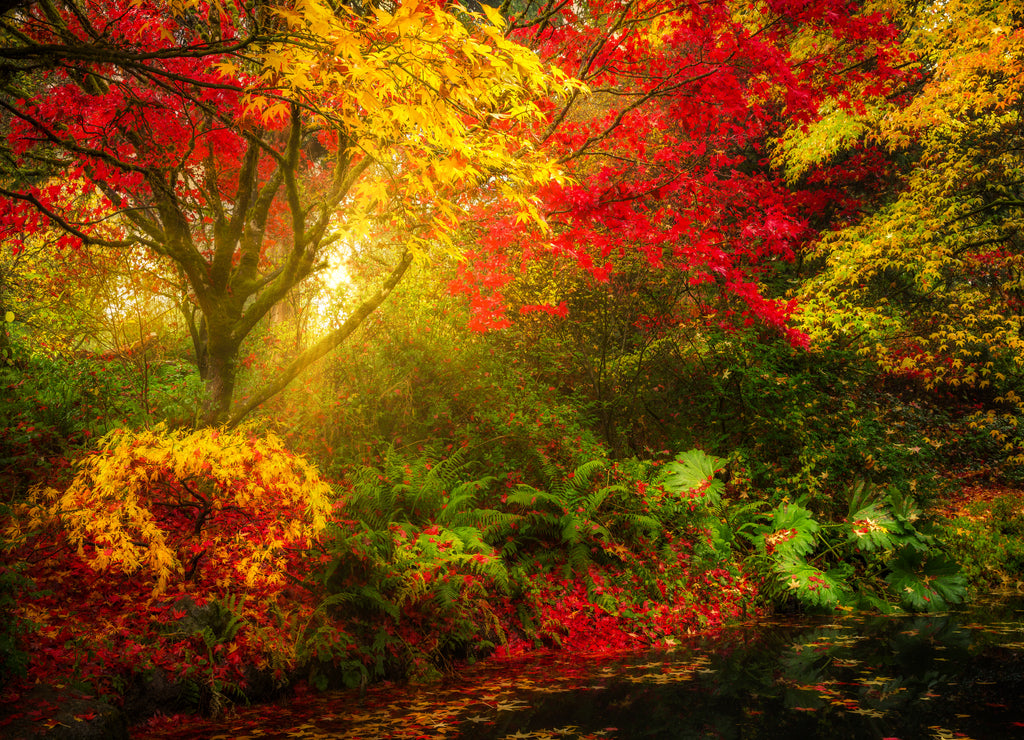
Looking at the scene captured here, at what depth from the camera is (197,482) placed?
5.27 m

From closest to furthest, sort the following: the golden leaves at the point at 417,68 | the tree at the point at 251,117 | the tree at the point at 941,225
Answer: the golden leaves at the point at 417,68
the tree at the point at 251,117
the tree at the point at 941,225

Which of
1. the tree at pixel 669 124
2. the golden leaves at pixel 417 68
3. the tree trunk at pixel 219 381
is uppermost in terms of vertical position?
the tree at pixel 669 124

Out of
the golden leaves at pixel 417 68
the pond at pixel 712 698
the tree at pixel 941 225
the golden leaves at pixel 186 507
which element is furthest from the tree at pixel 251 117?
the tree at pixel 941 225

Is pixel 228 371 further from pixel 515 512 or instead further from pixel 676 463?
pixel 676 463

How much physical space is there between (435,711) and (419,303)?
6.29m

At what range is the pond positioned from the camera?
3680 mm

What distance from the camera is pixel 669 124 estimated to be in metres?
12.0

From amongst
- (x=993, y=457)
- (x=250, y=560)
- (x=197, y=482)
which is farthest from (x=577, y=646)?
(x=993, y=457)

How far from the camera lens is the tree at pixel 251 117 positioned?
326 centimetres

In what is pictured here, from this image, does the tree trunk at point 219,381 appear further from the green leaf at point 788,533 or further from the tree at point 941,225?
the tree at point 941,225

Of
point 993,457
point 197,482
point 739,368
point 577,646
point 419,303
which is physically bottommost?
point 577,646

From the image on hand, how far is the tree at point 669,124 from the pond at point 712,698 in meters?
3.94

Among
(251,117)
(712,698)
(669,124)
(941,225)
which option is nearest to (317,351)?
(251,117)

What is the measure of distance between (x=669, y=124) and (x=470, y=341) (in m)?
6.04
